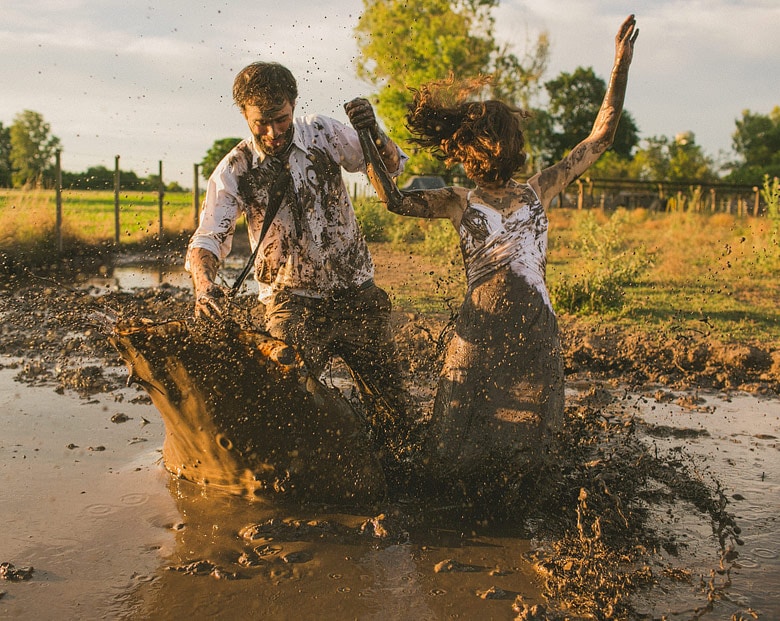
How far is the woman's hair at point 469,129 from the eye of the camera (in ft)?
11.9

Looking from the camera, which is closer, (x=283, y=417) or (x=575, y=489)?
(x=283, y=417)

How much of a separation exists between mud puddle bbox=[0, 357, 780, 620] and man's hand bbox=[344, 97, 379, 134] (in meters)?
1.83

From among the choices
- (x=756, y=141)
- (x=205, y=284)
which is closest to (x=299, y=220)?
(x=205, y=284)

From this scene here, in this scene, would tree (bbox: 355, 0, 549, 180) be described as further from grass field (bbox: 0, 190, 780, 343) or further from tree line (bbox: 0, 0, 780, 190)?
grass field (bbox: 0, 190, 780, 343)

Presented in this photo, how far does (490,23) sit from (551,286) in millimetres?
23103

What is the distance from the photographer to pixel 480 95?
452 cm

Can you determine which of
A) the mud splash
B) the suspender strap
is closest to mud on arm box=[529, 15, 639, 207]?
the suspender strap

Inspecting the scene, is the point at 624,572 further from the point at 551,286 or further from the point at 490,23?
the point at 490,23

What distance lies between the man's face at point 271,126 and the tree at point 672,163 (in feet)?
123

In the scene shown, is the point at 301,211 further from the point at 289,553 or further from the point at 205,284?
the point at 289,553

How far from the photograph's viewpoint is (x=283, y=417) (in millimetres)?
3707

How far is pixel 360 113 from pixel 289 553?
1967mm

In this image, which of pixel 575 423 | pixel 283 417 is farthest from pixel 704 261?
pixel 283 417

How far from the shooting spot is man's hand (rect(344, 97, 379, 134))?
3.61 m
